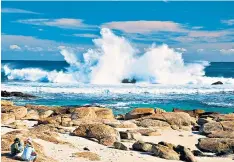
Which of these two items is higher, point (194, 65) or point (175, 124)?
point (194, 65)

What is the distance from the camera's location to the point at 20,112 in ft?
71.2

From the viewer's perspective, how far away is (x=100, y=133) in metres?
15.8

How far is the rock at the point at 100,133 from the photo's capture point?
15384 millimetres

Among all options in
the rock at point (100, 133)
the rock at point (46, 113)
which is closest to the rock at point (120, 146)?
the rock at point (100, 133)

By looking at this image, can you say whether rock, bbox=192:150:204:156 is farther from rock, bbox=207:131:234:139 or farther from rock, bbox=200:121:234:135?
rock, bbox=200:121:234:135

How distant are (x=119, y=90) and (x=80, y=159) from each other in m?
30.7

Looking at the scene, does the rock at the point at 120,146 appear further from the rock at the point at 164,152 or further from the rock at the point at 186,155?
the rock at the point at 186,155

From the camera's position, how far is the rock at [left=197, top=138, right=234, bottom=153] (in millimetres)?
15077

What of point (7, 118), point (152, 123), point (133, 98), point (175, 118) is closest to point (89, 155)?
point (152, 123)

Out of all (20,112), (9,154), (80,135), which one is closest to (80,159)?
(9,154)

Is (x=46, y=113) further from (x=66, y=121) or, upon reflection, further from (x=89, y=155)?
(x=89, y=155)

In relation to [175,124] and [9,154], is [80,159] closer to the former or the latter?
[9,154]

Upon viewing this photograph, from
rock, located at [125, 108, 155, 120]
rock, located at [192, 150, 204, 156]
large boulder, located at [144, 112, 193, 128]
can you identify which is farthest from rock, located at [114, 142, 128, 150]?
rock, located at [125, 108, 155, 120]

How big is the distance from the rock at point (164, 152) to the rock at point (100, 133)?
5.79 feet
